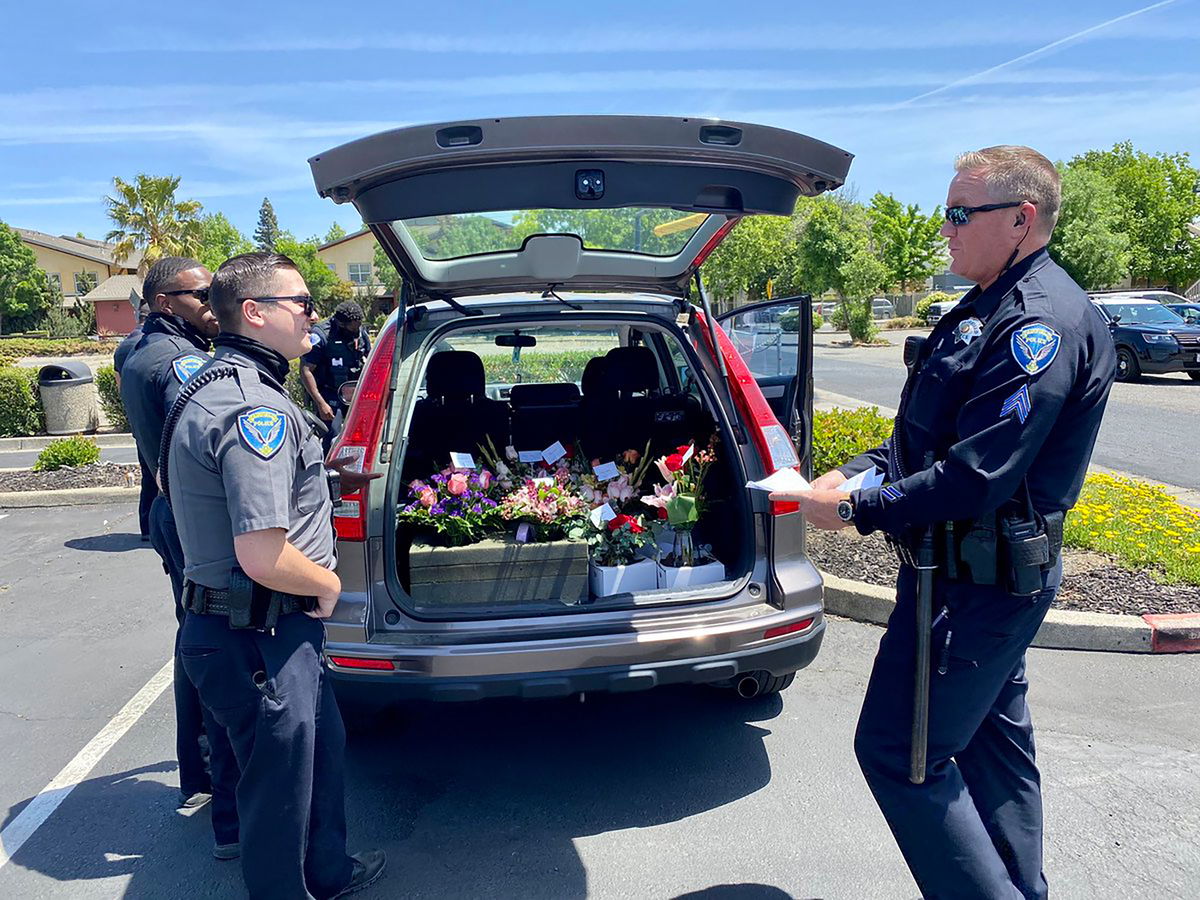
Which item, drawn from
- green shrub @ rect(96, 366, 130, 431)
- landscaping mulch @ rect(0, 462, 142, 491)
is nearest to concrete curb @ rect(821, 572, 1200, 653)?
landscaping mulch @ rect(0, 462, 142, 491)

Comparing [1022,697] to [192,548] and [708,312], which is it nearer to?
[708,312]

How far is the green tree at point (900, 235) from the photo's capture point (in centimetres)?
4597

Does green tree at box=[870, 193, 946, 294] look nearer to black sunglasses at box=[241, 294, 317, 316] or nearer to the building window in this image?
black sunglasses at box=[241, 294, 317, 316]

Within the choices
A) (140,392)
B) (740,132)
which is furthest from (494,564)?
(740,132)

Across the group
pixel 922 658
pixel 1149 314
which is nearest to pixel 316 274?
pixel 1149 314

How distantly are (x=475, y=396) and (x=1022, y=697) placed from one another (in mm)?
3066

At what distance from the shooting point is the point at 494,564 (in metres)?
3.29

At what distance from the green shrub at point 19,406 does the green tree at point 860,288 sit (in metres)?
24.9

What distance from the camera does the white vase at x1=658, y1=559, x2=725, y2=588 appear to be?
3.39 m

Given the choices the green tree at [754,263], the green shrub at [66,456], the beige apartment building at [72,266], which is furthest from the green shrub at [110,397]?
the beige apartment building at [72,266]

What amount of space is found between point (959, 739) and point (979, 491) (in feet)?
2.19

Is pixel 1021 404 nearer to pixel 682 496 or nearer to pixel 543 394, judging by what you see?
pixel 682 496

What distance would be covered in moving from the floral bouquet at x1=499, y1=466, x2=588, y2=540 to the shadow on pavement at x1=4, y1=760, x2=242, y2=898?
1531 mm

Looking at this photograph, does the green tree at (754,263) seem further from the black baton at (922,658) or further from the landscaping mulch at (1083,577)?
the black baton at (922,658)
